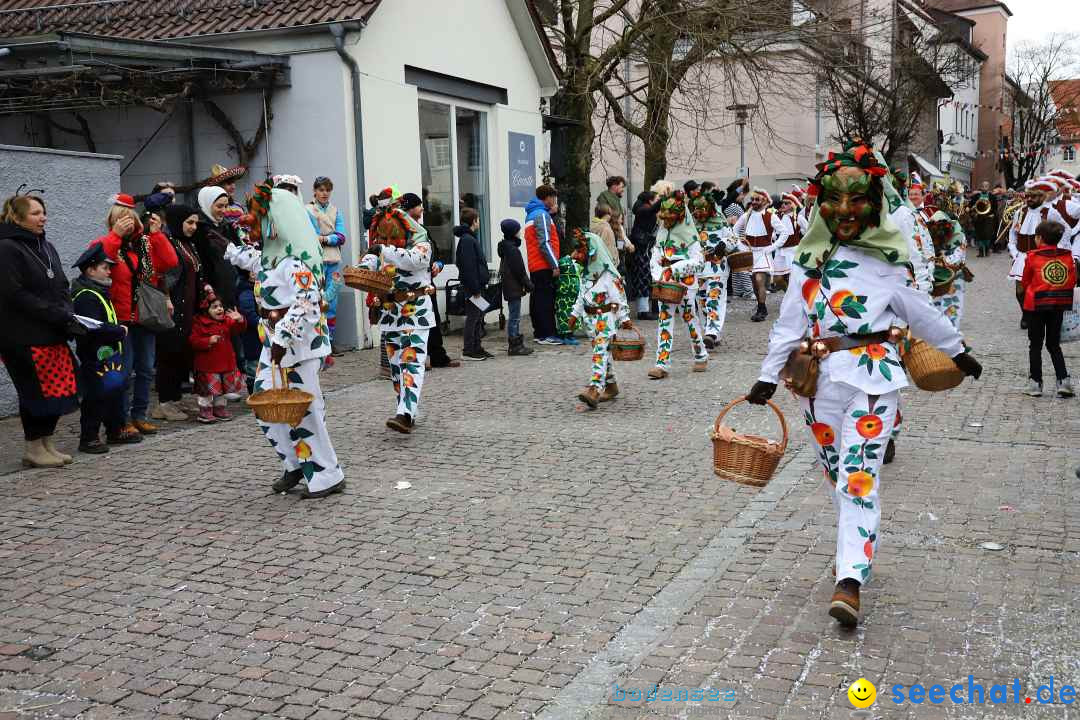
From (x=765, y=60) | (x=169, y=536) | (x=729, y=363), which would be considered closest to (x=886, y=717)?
(x=169, y=536)

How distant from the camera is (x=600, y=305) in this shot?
1030 cm

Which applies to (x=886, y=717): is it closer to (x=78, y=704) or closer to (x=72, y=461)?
(x=78, y=704)

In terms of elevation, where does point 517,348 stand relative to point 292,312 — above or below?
below

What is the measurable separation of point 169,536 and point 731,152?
3284 cm

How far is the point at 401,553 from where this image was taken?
5.97 meters

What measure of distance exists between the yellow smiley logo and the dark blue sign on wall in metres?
15.0

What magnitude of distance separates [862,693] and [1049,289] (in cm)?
684

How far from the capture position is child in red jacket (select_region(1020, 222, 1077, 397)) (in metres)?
9.66

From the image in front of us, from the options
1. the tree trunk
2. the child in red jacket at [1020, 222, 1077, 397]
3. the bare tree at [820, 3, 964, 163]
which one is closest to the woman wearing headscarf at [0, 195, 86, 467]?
the child in red jacket at [1020, 222, 1077, 397]

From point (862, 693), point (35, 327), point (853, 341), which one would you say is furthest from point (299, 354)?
point (862, 693)

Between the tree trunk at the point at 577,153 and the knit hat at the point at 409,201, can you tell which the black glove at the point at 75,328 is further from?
the tree trunk at the point at 577,153

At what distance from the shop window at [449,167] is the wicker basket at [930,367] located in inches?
442

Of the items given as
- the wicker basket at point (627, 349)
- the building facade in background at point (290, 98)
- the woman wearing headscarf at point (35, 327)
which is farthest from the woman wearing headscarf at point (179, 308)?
the wicker basket at point (627, 349)

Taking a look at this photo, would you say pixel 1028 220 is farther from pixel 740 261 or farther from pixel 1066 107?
pixel 1066 107
